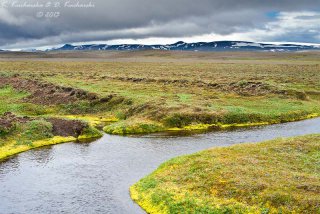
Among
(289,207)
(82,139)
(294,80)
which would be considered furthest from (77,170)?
(294,80)

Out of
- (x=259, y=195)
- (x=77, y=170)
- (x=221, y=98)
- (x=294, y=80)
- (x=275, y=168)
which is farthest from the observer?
(x=294, y=80)

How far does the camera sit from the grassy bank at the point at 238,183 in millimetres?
27469

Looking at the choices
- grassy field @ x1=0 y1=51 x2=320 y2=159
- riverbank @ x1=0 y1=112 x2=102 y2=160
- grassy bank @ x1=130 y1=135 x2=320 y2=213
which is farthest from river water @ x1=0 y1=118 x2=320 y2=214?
grassy field @ x1=0 y1=51 x2=320 y2=159

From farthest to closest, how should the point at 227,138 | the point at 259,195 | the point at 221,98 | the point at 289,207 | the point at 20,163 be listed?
1. the point at 221,98
2. the point at 227,138
3. the point at 20,163
4. the point at 259,195
5. the point at 289,207

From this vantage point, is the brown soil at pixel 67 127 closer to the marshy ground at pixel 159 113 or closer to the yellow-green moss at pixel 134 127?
the marshy ground at pixel 159 113

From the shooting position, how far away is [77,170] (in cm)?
3950

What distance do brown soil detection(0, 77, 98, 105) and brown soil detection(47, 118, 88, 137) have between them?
1979 cm

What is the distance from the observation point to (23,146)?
48938 mm

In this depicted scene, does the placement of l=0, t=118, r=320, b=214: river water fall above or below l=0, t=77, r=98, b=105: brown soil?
below

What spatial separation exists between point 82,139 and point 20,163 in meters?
12.6

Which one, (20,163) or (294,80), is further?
(294,80)

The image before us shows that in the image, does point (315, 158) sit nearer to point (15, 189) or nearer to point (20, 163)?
point (15, 189)

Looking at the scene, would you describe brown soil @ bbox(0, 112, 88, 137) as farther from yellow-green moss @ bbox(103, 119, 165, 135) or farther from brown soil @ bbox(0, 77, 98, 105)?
brown soil @ bbox(0, 77, 98, 105)

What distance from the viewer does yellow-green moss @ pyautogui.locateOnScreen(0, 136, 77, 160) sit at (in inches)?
1826
